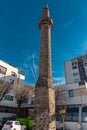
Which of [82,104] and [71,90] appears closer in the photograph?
[82,104]

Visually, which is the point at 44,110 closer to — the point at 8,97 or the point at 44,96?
the point at 44,96

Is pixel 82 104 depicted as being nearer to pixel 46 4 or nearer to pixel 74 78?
pixel 46 4

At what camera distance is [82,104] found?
2395 centimetres

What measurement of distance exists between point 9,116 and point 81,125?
54.7 ft

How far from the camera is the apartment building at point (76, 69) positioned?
5129 cm

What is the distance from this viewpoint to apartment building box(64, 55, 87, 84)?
51287mm

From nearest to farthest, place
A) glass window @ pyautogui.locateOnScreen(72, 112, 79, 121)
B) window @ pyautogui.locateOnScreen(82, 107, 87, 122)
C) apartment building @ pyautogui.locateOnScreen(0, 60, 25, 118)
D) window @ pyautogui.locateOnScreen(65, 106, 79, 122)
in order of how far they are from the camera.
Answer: window @ pyautogui.locateOnScreen(82, 107, 87, 122)
glass window @ pyautogui.locateOnScreen(72, 112, 79, 121)
window @ pyautogui.locateOnScreen(65, 106, 79, 122)
apartment building @ pyautogui.locateOnScreen(0, 60, 25, 118)

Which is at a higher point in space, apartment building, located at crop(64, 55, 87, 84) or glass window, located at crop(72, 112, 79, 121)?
apartment building, located at crop(64, 55, 87, 84)

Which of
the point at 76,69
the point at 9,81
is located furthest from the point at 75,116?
the point at 76,69

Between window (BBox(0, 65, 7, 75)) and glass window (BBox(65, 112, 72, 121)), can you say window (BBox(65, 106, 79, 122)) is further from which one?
window (BBox(0, 65, 7, 75))

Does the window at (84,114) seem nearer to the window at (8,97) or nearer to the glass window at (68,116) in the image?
the glass window at (68,116)

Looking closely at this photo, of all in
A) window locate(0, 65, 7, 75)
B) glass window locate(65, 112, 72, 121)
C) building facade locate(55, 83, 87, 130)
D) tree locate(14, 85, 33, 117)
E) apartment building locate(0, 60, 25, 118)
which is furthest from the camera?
window locate(0, 65, 7, 75)

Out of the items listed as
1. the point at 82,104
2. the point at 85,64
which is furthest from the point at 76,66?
the point at 82,104

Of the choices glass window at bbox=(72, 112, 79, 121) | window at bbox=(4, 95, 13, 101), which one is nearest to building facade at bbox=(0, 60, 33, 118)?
window at bbox=(4, 95, 13, 101)
